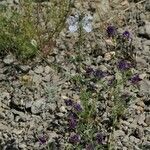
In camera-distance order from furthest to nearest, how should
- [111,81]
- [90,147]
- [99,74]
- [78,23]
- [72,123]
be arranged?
[78,23] < [111,81] < [99,74] < [72,123] < [90,147]

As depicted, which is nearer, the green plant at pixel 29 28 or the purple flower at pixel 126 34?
the purple flower at pixel 126 34

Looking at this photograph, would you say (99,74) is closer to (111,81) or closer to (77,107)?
(111,81)

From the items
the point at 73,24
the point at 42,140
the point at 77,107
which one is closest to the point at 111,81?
the point at 77,107

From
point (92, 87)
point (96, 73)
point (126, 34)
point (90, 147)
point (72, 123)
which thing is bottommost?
point (90, 147)

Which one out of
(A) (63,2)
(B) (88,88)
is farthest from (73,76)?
(A) (63,2)

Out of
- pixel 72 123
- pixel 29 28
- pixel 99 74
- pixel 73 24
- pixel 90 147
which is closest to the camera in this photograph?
pixel 90 147

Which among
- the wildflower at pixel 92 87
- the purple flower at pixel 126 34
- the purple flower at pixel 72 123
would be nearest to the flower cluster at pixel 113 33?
the purple flower at pixel 126 34

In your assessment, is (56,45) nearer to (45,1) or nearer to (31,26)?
(31,26)

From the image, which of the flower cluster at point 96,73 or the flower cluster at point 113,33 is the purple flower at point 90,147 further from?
the flower cluster at point 113,33
